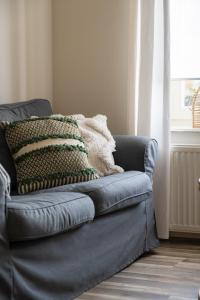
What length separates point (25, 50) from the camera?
3.81 meters

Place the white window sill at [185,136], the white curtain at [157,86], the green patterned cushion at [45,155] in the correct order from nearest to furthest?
Answer: the green patterned cushion at [45,155], the white curtain at [157,86], the white window sill at [185,136]

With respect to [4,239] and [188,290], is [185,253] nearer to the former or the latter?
[188,290]

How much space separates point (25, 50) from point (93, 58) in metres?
0.50

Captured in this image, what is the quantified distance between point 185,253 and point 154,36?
4.45 feet

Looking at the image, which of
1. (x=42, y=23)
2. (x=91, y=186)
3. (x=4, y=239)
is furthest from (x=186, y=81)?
(x=4, y=239)

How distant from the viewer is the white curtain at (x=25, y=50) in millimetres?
3580

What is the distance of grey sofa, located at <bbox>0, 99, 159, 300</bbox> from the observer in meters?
2.20

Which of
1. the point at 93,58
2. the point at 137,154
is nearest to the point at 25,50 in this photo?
the point at 93,58

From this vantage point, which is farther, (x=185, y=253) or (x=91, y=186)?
(x=185, y=253)

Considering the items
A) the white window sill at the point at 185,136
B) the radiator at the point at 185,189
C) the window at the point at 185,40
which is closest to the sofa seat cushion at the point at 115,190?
the radiator at the point at 185,189

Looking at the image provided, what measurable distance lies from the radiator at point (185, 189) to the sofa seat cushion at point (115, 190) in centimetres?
53

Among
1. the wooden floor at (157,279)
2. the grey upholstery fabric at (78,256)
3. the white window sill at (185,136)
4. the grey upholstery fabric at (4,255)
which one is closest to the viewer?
the grey upholstery fabric at (4,255)

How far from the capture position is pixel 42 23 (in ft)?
13.1

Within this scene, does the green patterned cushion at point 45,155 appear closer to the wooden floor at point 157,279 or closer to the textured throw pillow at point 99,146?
the textured throw pillow at point 99,146
